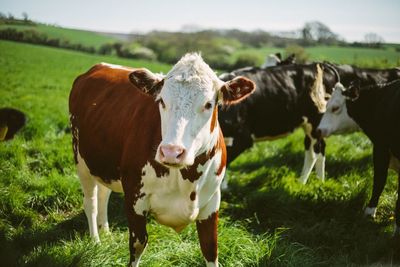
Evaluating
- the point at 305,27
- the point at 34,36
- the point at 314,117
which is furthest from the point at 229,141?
the point at 305,27

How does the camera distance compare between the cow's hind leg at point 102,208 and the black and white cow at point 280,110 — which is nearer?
Answer: the cow's hind leg at point 102,208

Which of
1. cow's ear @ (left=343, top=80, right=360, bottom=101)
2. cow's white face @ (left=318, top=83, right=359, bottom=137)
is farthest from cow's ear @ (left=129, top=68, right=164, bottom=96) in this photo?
cow's white face @ (left=318, top=83, right=359, bottom=137)

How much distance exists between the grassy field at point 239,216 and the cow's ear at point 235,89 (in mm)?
1556

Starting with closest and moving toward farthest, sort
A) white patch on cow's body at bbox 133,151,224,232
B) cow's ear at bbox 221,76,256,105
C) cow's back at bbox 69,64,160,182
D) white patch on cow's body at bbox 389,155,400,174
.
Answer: cow's ear at bbox 221,76,256,105 < white patch on cow's body at bbox 133,151,224,232 < cow's back at bbox 69,64,160,182 < white patch on cow's body at bbox 389,155,400,174

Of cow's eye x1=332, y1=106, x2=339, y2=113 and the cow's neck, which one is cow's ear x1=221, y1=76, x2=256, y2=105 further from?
cow's eye x1=332, y1=106, x2=339, y2=113

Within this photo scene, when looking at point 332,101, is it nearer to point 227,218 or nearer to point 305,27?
point 227,218

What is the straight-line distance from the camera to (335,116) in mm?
6281

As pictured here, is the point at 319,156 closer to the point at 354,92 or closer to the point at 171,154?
the point at 354,92

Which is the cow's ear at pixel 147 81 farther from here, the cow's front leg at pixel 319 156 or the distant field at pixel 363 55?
the distant field at pixel 363 55

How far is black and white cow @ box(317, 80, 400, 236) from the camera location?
470 cm

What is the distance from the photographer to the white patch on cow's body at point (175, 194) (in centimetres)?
288

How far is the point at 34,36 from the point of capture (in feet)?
26.2

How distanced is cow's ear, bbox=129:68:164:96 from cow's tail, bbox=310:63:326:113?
441 centimetres

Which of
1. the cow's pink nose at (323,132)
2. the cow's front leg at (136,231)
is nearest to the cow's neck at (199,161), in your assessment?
the cow's front leg at (136,231)
